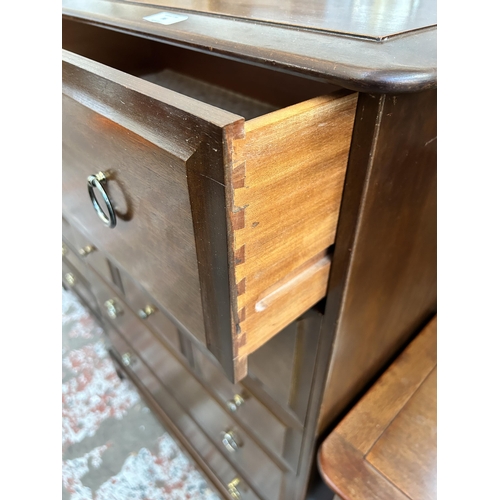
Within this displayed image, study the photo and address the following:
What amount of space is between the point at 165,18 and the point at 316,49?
223 mm

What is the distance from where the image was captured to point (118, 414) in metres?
1.18

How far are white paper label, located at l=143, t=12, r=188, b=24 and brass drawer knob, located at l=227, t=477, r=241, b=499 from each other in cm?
82

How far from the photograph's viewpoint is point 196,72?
0.69 metres

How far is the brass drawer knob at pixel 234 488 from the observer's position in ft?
2.80

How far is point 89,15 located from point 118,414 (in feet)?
3.40

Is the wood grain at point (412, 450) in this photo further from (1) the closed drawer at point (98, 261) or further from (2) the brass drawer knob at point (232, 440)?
(1) the closed drawer at point (98, 261)

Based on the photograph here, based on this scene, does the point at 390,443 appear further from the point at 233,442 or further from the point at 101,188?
the point at 101,188

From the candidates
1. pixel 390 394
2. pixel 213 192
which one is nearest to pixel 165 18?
pixel 213 192

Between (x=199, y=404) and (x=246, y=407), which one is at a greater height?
(x=246, y=407)

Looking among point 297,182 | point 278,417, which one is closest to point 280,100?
point 297,182

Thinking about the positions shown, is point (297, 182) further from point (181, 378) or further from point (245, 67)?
point (181, 378)

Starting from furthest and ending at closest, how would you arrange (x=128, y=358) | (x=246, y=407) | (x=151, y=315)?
(x=128, y=358), (x=151, y=315), (x=246, y=407)

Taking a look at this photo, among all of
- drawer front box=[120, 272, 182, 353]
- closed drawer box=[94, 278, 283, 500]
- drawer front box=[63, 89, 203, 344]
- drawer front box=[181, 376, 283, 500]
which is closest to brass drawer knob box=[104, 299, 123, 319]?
closed drawer box=[94, 278, 283, 500]

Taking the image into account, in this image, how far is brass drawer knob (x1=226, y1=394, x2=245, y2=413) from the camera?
0.68 metres
